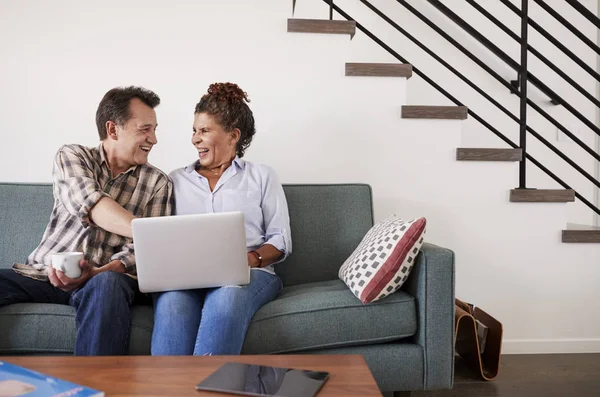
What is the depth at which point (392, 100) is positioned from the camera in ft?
8.71

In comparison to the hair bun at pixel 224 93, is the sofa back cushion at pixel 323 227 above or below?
below

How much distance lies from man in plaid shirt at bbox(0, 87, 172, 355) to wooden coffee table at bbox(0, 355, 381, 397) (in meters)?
0.43

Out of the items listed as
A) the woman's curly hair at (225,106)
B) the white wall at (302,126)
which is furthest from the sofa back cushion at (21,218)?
the woman's curly hair at (225,106)

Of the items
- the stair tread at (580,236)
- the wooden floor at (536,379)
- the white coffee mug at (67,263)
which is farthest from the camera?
the stair tread at (580,236)

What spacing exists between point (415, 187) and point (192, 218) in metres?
1.37

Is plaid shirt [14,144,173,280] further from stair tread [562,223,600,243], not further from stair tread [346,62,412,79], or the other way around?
stair tread [562,223,600,243]

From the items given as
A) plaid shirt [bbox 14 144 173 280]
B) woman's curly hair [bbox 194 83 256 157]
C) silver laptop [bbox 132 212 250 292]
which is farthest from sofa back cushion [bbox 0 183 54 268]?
silver laptop [bbox 132 212 250 292]

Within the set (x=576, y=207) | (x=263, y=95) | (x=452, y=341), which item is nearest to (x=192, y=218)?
(x=452, y=341)

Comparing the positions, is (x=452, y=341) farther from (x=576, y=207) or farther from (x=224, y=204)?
(x=576, y=207)

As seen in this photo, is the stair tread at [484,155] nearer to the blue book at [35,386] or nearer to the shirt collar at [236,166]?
the shirt collar at [236,166]

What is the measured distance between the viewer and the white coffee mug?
1547 millimetres

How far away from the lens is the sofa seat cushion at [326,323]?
5.75ft

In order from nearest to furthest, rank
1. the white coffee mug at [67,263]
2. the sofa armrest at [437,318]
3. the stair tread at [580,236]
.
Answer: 1. the white coffee mug at [67,263]
2. the sofa armrest at [437,318]
3. the stair tread at [580,236]

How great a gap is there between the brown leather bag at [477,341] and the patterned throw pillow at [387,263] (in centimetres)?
53
